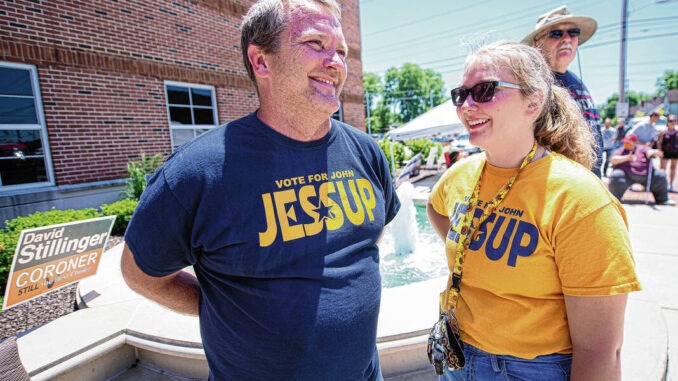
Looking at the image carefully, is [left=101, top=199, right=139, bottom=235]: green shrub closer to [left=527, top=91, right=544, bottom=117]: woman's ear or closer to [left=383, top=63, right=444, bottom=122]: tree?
[left=527, top=91, right=544, bottom=117]: woman's ear

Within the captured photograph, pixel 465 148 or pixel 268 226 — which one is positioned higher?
pixel 465 148

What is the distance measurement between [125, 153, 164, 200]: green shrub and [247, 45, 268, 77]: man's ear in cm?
647

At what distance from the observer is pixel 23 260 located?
3.01m

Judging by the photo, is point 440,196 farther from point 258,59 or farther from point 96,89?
point 96,89

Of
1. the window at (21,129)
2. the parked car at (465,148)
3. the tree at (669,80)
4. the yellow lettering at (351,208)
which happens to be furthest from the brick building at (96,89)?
the tree at (669,80)

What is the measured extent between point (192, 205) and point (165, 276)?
374 millimetres

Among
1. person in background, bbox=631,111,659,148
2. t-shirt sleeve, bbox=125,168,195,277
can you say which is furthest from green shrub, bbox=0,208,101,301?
person in background, bbox=631,111,659,148

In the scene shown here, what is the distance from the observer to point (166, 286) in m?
1.44

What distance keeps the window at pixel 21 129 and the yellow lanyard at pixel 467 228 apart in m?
7.71

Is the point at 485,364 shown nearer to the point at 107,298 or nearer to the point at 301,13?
the point at 301,13

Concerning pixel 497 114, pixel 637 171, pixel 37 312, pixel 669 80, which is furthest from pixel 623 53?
pixel 669 80

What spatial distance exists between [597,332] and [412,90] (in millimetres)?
70373

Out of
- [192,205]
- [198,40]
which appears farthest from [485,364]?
[198,40]

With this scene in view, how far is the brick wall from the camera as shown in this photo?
6262 millimetres
